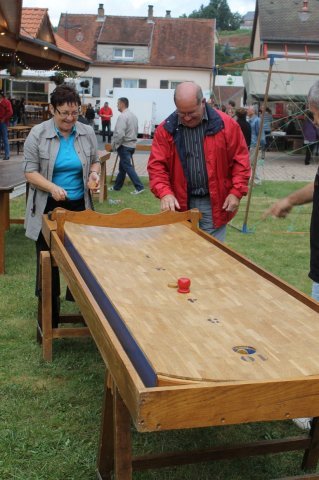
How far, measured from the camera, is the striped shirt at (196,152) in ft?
15.1

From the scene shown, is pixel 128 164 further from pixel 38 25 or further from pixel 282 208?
pixel 282 208

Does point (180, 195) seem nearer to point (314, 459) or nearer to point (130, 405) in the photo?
point (314, 459)

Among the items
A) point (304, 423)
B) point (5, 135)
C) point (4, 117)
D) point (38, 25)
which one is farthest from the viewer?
point (5, 135)

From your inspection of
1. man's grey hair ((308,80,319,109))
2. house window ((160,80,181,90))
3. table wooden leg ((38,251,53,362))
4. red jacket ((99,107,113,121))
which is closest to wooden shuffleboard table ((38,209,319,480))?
table wooden leg ((38,251,53,362))

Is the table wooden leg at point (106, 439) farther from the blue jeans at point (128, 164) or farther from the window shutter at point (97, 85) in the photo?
the window shutter at point (97, 85)

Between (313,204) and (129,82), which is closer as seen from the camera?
(313,204)

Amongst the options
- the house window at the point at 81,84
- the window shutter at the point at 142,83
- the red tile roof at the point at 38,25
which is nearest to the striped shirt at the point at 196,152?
the red tile roof at the point at 38,25

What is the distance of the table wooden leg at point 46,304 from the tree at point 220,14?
11578 cm

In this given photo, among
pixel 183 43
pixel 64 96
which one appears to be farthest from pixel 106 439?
pixel 183 43

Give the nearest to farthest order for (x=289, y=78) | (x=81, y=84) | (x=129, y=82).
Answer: (x=289, y=78) < (x=81, y=84) < (x=129, y=82)

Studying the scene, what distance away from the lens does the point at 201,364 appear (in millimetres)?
2271

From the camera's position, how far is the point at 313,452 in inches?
126

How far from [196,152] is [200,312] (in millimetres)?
2014

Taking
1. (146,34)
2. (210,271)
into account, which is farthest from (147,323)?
(146,34)
